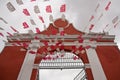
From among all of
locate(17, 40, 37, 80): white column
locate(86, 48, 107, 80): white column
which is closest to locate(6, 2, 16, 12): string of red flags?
locate(17, 40, 37, 80): white column

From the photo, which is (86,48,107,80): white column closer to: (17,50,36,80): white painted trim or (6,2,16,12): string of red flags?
(17,50,36,80): white painted trim

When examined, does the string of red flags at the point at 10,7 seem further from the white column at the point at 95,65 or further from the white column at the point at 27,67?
the white column at the point at 95,65

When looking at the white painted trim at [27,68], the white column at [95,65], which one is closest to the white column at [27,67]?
the white painted trim at [27,68]

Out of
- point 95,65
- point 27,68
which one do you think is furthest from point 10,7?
point 95,65

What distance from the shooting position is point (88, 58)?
1070 cm

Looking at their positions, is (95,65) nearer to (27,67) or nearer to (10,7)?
(27,67)

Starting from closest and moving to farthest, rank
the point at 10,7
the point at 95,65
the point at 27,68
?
the point at 10,7, the point at 27,68, the point at 95,65

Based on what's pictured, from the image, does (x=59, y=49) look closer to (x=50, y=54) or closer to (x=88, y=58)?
(x=50, y=54)

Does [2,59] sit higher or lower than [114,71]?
higher

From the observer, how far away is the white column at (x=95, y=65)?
30.9 feet

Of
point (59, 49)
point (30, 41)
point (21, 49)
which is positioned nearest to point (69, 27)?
point (59, 49)

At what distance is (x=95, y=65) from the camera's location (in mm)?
10141

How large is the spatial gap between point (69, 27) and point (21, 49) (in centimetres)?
527

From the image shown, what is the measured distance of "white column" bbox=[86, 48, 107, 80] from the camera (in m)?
9.43
